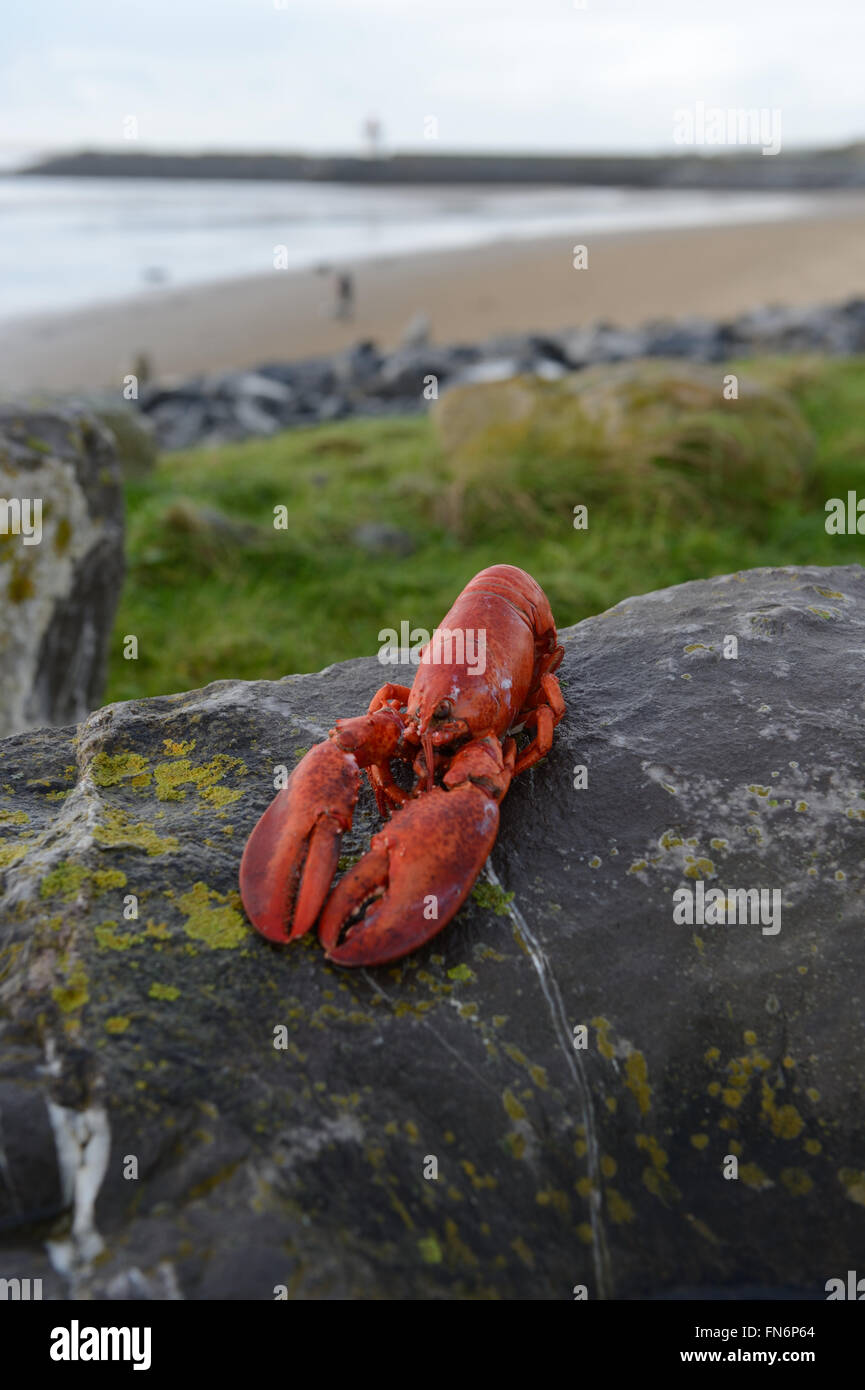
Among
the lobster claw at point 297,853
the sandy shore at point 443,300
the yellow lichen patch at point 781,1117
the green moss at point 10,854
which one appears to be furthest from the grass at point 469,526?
the sandy shore at point 443,300

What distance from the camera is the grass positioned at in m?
6.42

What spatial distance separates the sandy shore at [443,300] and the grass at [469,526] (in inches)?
282

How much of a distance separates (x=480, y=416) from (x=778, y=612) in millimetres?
6381

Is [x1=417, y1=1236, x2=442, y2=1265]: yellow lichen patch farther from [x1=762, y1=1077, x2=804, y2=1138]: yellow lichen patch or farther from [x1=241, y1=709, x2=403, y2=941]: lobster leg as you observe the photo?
[x1=762, y1=1077, x2=804, y2=1138]: yellow lichen patch

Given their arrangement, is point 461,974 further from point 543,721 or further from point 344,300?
point 344,300

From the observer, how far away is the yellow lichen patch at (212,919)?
1995mm

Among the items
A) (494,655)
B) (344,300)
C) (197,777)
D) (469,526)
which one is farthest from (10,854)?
(344,300)

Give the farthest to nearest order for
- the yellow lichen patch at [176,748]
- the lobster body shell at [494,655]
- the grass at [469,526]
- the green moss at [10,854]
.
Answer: the grass at [469,526] < the yellow lichen patch at [176,748] < the lobster body shell at [494,655] < the green moss at [10,854]

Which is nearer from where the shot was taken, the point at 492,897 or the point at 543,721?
the point at 492,897

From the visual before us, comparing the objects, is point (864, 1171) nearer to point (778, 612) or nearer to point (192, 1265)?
point (192, 1265)

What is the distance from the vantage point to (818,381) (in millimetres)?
10688

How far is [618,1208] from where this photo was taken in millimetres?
1816

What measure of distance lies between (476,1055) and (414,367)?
41.5 ft

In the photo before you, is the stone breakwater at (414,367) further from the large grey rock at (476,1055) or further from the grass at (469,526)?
the large grey rock at (476,1055)
